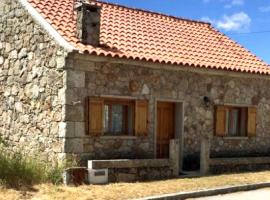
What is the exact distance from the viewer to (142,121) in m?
13.2

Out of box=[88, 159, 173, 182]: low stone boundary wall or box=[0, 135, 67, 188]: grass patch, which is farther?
box=[88, 159, 173, 182]: low stone boundary wall

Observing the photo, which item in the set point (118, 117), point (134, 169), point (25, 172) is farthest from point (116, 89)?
point (25, 172)

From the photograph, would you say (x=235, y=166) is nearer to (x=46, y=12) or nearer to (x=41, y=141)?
(x=41, y=141)

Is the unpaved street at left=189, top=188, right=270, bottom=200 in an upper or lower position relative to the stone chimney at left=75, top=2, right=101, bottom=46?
lower

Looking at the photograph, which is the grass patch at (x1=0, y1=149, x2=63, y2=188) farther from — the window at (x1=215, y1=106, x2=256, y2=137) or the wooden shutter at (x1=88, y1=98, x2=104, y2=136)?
the window at (x1=215, y1=106, x2=256, y2=137)

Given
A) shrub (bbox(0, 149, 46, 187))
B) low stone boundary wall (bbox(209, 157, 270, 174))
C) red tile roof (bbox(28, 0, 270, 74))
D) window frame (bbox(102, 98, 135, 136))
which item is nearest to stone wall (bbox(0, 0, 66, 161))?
red tile roof (bbox(28, 0, 270, 74))

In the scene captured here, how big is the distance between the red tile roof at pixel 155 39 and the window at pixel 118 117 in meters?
1.35

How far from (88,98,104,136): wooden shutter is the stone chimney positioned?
154 centimetres

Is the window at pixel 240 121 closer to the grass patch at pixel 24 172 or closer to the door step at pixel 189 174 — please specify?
the door step at pixel 189 174

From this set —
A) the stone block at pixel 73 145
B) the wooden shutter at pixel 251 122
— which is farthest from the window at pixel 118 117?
the wooden shutter at pixel 251 122

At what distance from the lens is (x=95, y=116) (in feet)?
40.2

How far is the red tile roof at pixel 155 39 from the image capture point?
13133 mm

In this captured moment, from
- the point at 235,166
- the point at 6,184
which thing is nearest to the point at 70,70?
the point at 6,184

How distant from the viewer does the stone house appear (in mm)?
12125
